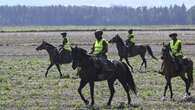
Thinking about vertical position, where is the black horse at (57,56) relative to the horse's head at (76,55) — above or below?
below

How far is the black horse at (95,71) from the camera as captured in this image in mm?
19031

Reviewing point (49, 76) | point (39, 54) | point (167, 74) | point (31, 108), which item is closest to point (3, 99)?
point (31, 108)

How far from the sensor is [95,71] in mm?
19438

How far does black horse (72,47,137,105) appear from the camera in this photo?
62.4ft

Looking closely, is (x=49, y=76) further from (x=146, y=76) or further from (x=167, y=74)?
(x=167, y=74)

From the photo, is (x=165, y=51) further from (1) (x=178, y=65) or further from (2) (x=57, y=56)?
(2) (x=57, y=56)

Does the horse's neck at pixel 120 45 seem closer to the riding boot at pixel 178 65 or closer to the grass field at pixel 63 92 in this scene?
the grass field at pixel 63 92

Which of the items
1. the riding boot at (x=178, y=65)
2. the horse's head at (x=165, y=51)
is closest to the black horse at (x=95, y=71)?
the horse's head at (x=165, y=51)

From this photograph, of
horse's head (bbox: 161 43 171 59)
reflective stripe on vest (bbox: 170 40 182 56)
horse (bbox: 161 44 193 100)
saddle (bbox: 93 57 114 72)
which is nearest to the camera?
saddle (bbox: 93 57 114 72)

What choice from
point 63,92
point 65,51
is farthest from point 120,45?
point 63,92

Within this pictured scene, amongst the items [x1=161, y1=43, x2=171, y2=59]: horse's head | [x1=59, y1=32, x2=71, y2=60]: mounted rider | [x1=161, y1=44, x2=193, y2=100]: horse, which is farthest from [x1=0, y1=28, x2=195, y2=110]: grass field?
[x1=161, y1=43, x2=171, y2=59]: horse's head

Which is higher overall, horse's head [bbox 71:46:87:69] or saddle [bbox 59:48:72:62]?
horse's head [bbox 71:46:87:69]

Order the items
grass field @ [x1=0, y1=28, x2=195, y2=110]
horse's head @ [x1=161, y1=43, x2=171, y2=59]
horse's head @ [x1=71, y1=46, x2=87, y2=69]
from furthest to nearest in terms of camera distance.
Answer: horse's head @ [x1=161, y1=43, x2=171, y2=59], grass field @ [x1=0, y1=28, x2=195, y2=110], horse's head @ [x1=71, y1=46, x2=87, y2=69]

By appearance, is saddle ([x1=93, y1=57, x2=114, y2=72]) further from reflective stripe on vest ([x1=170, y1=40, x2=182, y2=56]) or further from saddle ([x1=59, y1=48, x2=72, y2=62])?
saddle ([x1=59, y1=48, x2=72, y2=62])
